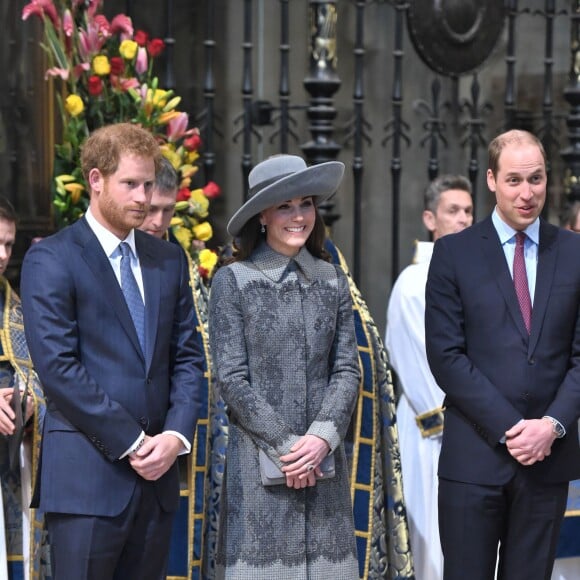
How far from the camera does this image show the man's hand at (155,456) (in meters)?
3.32

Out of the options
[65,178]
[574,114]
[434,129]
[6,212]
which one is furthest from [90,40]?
[574,114]

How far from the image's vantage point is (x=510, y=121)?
6613 mm

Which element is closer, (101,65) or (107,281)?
(107,281)

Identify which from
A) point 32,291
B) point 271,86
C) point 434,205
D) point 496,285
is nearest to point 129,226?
point 32,291

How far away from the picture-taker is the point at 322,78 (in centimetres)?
570

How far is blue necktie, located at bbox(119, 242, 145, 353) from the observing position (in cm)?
343

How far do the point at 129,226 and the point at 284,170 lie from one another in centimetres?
58

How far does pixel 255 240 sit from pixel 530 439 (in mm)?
943

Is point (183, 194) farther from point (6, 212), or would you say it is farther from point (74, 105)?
point (6, 212)

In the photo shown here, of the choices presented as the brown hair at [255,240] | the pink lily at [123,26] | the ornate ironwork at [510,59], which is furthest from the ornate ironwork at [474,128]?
the brown hair at [255,240]

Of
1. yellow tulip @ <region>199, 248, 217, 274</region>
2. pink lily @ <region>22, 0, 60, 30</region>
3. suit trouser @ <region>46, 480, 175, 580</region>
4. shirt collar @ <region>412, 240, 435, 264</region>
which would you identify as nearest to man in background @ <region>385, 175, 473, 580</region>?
shirt collar @ <region>412, 240, 435, 264</region>

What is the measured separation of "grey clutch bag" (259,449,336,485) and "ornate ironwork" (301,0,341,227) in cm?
222

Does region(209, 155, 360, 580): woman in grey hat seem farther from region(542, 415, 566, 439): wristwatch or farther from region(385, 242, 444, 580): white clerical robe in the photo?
region(385, 242, 444, 580): white clerical robe

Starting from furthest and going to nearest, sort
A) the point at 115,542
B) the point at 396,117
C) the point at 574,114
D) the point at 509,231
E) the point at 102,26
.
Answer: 1. the point at 574,114
2. the point at 396,117
3. the point at 102,26
4. the point at 509,231
5. the point at 115,542
